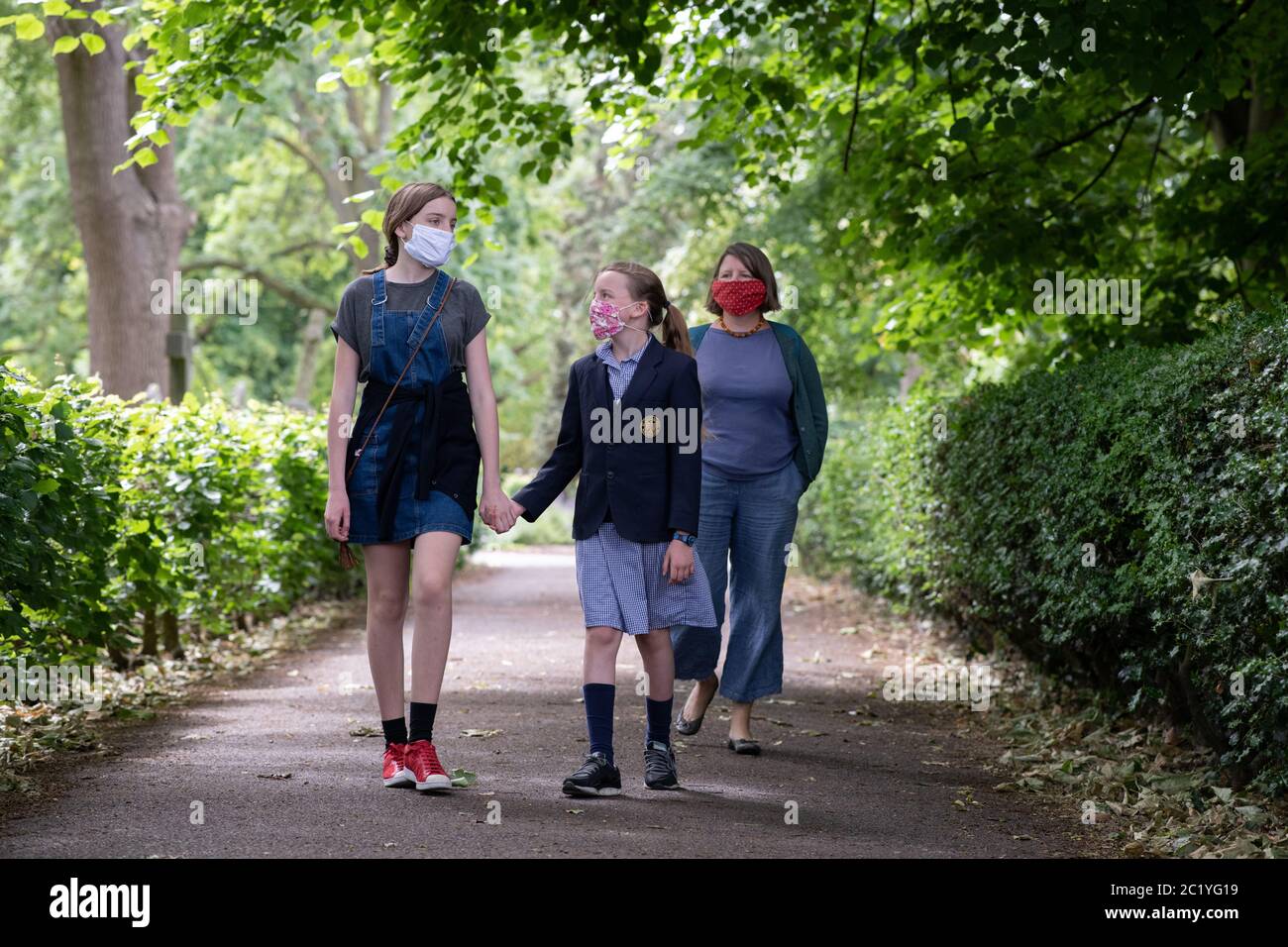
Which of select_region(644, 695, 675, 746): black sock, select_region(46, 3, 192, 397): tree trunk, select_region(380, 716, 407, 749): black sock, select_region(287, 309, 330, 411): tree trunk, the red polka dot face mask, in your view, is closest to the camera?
select_region(380, 716, 407, 749): black sock

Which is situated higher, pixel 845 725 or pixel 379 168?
pixel 379 168

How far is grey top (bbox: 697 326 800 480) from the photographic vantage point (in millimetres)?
6750

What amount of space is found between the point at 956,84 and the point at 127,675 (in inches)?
260

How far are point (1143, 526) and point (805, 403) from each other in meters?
1.56

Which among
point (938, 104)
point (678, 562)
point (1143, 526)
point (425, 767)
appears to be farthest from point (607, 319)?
point (938, 104)

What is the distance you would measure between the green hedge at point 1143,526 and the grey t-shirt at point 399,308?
2.76 metres

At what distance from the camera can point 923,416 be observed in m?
11.5

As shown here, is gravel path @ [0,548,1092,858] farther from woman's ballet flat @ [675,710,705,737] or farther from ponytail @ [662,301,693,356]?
ponytail @ [662,301,693,356]

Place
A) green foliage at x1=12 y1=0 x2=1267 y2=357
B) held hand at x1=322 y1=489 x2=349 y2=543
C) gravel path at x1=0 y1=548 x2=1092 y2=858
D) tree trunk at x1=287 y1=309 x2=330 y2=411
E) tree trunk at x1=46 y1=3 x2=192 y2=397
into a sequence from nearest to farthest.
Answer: gravel path at x1=0 y1=548 x2=1092 y2=858, held hand at x1=322 y1=489 x2=349 y2=543, green foliage at x1=12 y1=0 x2=1267 y2=357, tree trunk at x1=46 y1=3 x2=192 y2=397, tree trunk at x1=287 y1=309 x2=330 y2=411

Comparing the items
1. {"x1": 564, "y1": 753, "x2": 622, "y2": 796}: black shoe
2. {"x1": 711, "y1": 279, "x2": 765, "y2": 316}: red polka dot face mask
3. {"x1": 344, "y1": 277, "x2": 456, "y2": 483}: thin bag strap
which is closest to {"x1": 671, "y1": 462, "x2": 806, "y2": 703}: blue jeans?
{"x1": 711, "y1": 279, "x2": 765, "y2": 316}: red polka dot face mask

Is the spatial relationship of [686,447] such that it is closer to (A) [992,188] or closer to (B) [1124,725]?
(B) [1124,725]

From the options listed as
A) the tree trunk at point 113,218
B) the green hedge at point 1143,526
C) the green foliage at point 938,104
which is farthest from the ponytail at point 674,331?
the tree trunk at point 113,218

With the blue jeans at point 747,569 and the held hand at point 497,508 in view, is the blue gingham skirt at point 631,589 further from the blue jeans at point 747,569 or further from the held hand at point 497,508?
the blue jeans at point 747,569

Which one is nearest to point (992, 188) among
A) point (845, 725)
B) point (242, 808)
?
point (845, 725)
